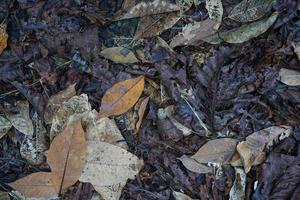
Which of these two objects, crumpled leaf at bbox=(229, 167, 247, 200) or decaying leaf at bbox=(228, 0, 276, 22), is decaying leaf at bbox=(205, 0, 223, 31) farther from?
crumpled leaf at bbox=(229, 167, 247, 200)

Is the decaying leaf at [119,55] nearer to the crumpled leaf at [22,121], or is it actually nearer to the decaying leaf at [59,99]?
the decaying leaf at [59,99]

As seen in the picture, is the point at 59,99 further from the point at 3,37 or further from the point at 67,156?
the point at 3,37

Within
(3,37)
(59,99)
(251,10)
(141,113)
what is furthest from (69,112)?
(251,10)

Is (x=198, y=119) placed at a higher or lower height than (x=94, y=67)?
lower

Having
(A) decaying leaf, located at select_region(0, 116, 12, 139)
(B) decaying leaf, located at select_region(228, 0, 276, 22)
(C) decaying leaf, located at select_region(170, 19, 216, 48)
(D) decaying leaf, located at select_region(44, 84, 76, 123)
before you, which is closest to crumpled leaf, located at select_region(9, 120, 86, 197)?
(D) decaying leaf, located at select_region(44, 84, 76, 123)

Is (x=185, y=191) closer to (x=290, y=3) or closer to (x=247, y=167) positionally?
(x=247, y=167)

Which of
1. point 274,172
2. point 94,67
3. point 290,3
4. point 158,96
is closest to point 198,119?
point 158,96
